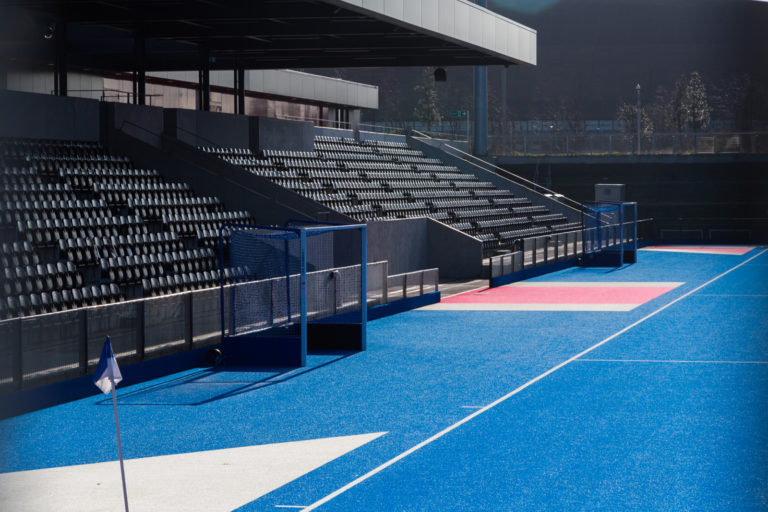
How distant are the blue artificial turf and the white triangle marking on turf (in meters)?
0.25

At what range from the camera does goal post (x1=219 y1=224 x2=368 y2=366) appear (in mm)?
15578

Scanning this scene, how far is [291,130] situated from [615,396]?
72.8 feet

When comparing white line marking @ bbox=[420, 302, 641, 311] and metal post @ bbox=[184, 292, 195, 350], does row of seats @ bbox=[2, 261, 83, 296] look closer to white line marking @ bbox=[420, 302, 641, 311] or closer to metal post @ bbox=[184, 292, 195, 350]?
metal post @ bbox=[184, 292, 195, 350]

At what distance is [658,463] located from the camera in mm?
9539

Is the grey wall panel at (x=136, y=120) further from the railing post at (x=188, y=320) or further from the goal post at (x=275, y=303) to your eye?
the railing post at (x=188, y=320)

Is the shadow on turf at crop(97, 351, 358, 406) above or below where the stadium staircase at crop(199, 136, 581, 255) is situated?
below

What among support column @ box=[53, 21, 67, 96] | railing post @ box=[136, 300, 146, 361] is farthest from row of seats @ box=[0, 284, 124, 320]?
support column @ box=[53, 21, 67, 96]

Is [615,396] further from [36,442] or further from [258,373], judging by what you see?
[36,442]

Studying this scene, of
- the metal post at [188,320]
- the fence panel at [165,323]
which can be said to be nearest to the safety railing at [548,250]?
the metal post at [188,320]

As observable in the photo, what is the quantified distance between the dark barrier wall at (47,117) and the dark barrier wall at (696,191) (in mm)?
31737

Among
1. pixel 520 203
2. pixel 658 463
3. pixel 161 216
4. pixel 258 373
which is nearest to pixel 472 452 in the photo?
pixel 658 463

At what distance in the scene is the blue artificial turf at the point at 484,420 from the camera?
28.6ft

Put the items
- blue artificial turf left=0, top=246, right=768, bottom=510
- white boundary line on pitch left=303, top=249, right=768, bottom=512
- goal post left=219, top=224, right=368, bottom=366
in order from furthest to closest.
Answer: goal post left=219, top=224, right=368, bottom=366 → blue artificial turf left=0, top=246, right=768, bottom=510 → white boundary line on pitch left=303, top=249, right=768, bottom=512

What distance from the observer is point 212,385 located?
1388cm
